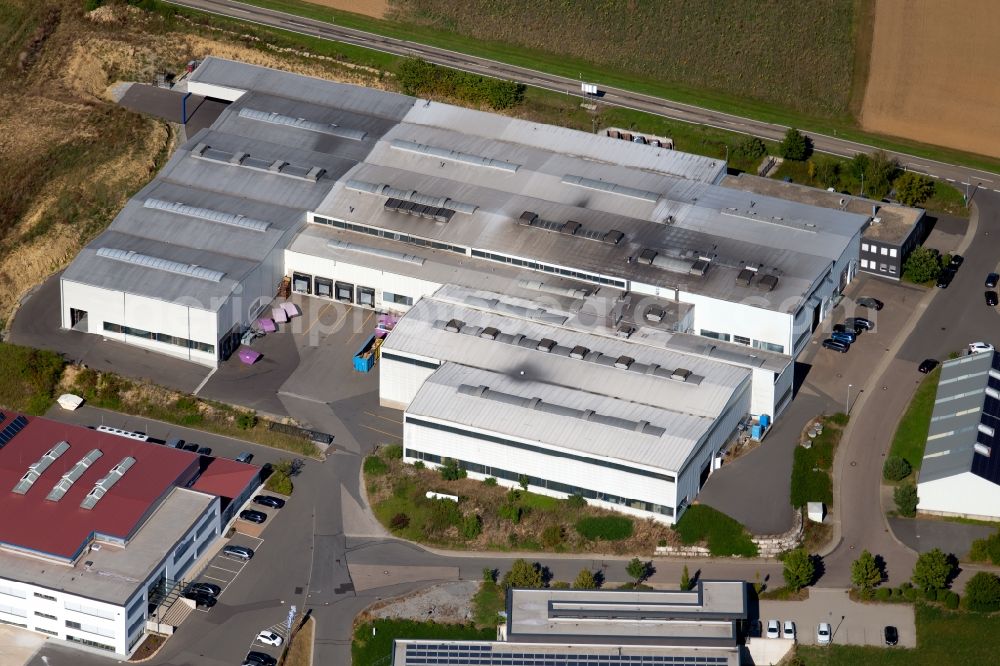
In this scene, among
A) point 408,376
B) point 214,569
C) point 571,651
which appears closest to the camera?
point 571,651

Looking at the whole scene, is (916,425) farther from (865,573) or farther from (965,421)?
(865,573)

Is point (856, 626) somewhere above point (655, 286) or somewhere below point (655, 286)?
below

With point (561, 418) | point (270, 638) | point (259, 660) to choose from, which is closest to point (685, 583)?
point (561, 418)

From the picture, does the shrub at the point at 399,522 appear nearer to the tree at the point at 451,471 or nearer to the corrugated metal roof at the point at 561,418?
the tree at the point at 451,471

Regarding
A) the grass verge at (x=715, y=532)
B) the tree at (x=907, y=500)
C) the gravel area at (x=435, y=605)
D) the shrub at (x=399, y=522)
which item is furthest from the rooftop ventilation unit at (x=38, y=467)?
the tree at (x=907, y=500)

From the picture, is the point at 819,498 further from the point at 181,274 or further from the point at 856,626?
the point at 181,274

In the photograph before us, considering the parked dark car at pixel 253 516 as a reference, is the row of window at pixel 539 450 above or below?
above

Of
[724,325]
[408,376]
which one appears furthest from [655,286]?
[408,376]
